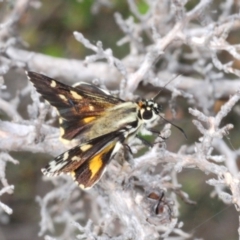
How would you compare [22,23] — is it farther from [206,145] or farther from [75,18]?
[206,145]

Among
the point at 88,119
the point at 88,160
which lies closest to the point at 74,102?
the point at 88,119

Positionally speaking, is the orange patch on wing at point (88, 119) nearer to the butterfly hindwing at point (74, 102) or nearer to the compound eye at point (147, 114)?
the butterfly hindwing at point (74, 102)

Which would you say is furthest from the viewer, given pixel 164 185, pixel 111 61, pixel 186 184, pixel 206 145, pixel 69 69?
pixel 186 184

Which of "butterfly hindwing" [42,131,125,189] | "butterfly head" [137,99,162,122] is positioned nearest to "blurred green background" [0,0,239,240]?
"butterfly head" [137,99,162,122]

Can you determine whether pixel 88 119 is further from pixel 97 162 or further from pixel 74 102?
pixel 97 162

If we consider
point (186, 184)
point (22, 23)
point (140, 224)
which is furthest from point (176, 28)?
point (22, 23)

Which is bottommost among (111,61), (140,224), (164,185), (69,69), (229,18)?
(140,224)

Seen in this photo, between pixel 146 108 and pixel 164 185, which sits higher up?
pixel 146 108
